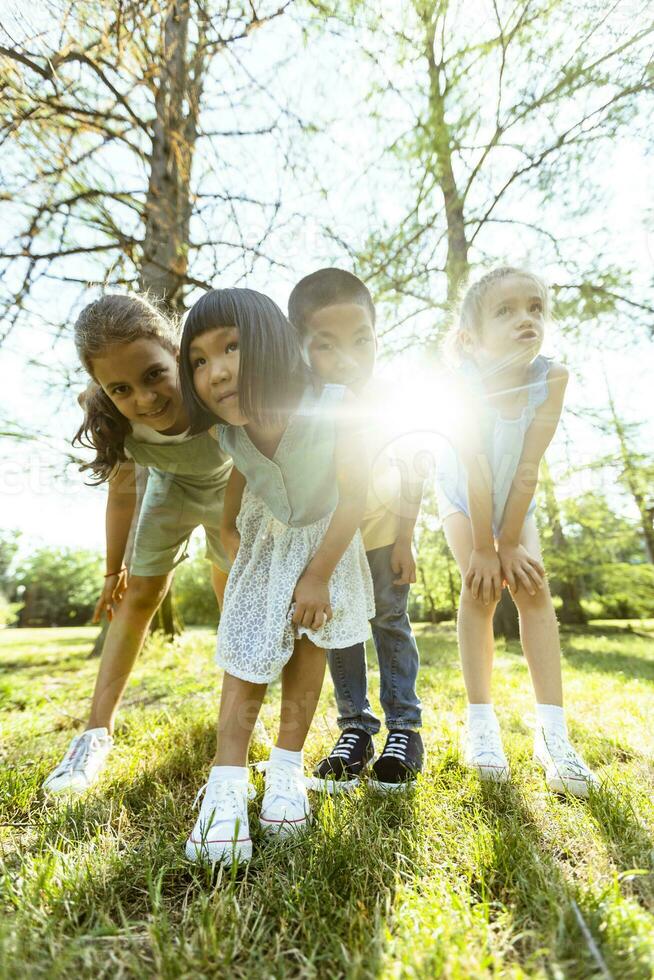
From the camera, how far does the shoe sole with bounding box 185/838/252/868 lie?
3.45 ft

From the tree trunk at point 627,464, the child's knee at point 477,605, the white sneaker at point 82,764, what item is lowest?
the white sneaker at point 82,764

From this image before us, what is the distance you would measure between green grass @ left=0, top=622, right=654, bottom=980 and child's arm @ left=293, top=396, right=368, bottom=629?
46 cm

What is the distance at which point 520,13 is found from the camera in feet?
11.1

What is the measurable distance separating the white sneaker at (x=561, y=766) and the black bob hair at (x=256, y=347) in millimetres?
1212

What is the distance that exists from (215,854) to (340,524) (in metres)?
0.80

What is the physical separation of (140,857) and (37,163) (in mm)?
3337

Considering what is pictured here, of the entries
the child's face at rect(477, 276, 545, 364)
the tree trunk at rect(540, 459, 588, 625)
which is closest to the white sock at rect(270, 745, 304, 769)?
the child's face at rect(477, 276, 545, 364)

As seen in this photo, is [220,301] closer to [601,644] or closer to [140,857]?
[140,857]

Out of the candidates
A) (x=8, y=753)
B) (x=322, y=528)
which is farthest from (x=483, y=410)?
(x=8, y=753)

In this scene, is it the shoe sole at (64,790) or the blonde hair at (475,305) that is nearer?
the shoe sole at (64,790)

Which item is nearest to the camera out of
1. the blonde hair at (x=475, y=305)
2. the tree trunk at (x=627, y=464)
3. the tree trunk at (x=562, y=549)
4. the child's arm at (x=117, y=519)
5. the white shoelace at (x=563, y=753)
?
the white shoelace at (x=563, y=753)

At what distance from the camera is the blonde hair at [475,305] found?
70.7 inches

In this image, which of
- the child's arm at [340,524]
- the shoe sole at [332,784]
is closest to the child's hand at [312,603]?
the child's arm at [340,524]

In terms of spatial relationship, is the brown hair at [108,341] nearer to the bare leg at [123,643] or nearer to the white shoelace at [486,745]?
the bare leg at [123,643]
